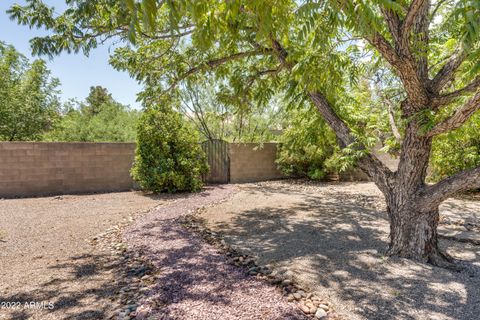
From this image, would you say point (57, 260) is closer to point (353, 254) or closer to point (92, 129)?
point (353, 254)

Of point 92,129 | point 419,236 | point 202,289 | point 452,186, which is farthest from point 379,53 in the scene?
point 92,129

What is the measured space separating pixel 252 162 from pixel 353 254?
8466 mm

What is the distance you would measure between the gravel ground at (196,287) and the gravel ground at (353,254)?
1.53ft

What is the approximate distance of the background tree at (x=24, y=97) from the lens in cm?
1044

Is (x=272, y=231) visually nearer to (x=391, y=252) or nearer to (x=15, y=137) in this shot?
(x=391, y=252)

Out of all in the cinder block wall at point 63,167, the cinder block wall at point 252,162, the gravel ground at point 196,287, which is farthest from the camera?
the cinder block wall at point 252,162

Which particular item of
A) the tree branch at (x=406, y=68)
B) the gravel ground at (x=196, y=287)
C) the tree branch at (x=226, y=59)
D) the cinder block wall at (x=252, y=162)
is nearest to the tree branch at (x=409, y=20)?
the tree branch at (x=406, y=68)

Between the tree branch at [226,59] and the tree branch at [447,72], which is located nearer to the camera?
the tree branch at [447,72]

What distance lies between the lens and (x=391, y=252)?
3.67 meters

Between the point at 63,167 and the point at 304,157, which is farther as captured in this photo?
the point at 304,157

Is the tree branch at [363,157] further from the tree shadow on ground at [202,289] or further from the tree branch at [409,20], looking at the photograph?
the tree shadow on ground at [202,289]

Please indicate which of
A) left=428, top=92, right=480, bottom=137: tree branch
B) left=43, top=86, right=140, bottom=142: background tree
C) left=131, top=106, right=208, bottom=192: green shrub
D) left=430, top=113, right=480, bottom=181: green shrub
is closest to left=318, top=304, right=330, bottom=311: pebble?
left=428, top=92, right=480, bottom=137: tree branch

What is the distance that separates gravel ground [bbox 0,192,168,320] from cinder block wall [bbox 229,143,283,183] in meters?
4.98

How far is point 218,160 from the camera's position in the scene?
1149 cm
